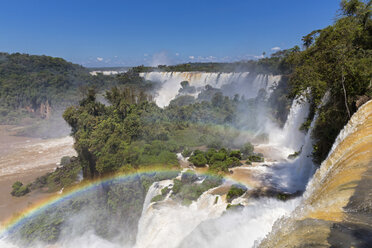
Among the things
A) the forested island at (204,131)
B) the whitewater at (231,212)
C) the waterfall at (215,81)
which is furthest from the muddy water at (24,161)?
the waterfall at (215,81)

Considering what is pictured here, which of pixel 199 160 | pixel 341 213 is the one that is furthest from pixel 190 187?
pixel 341 213

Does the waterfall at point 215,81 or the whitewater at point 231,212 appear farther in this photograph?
the waterfall at point 215,81

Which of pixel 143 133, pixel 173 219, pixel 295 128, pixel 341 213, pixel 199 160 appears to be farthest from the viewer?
pixel 143 133

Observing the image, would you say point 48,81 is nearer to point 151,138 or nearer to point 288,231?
point 151,138

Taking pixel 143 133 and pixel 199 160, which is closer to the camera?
pixel 199 160

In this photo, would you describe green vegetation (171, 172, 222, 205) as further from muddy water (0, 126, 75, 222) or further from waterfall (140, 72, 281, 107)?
waterfall (140, 72, 281, 107)

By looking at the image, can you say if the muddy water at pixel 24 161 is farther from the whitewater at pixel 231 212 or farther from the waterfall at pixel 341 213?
the waterfall at pixel 341 213

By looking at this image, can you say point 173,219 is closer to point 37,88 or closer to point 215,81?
point 215,81
